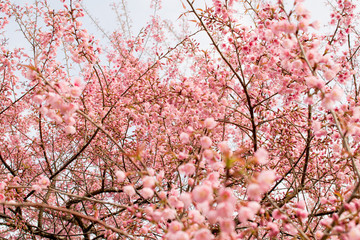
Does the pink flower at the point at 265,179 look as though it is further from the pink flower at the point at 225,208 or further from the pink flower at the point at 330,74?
the pink flower at the point at 330,74

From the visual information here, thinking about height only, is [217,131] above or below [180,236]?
above

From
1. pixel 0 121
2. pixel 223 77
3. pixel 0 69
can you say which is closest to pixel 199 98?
pixel 223 77

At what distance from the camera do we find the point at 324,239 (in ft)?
4.51

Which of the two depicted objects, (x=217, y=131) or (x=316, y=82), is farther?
(x=217, y=131)

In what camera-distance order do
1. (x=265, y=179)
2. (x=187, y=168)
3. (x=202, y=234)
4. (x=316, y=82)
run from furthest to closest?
(x=316, y=82)
(x=187, y=168)
(x=202, y=234)
(x=265, y=179)

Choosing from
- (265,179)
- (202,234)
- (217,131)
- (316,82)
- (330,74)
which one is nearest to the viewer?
(265,179)

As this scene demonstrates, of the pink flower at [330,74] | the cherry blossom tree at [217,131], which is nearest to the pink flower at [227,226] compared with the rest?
the cherry blossom tree at [217,131]

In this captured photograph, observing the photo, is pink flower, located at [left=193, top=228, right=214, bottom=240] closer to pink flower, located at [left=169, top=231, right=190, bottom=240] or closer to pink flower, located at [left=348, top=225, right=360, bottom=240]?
pink flower, located at [left=169, top=231, right=190, bottom=240]

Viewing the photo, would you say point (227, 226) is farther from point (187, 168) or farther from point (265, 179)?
point (187, 168)

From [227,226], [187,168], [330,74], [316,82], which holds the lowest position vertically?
[227,226]

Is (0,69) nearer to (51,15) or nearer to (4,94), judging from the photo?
(4,94)

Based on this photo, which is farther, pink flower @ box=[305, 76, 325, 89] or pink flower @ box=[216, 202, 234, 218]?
pink flower @ box=[305, 76, 325, 89]

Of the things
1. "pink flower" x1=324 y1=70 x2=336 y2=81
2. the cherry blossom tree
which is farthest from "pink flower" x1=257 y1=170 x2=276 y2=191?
"pink flower" x1=324 y1=70 x2=336 y2=81

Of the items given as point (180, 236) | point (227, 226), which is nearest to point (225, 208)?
point (227, 226)
